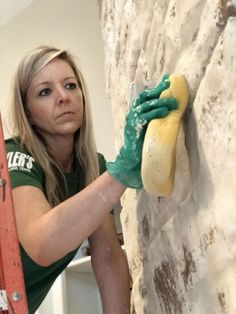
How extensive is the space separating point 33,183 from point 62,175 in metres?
0.26

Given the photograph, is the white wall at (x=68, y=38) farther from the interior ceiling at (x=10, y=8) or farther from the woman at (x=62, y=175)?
the woman at (x=62, y=175)

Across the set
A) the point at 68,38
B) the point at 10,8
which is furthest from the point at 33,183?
the point at 10,8

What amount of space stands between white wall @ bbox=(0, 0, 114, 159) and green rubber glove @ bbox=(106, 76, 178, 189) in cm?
132

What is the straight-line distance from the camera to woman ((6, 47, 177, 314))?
3.61 ft

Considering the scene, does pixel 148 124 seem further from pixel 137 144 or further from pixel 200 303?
pixel 200 303

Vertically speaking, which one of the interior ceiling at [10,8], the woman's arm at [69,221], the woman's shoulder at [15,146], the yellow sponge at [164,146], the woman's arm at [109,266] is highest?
the interior ceiling at [10,8]

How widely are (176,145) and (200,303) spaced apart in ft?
0.93

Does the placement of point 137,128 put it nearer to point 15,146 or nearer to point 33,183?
point 33,183

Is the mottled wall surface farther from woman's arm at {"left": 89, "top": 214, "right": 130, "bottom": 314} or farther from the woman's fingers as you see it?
woman's arm at {"left": 89, "top": 214, "right": 130, "bottom": 314}

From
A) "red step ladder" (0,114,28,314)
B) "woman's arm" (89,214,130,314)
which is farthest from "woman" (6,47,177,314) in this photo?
"red step ladder" (0,114,28,314)

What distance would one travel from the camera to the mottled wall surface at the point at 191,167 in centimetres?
85

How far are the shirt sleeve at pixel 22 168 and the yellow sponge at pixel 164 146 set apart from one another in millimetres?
A: 370

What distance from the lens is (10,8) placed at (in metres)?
2.98

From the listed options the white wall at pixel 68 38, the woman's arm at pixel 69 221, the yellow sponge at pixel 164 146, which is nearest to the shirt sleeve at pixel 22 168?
the woman's arm at pixel 69 221
